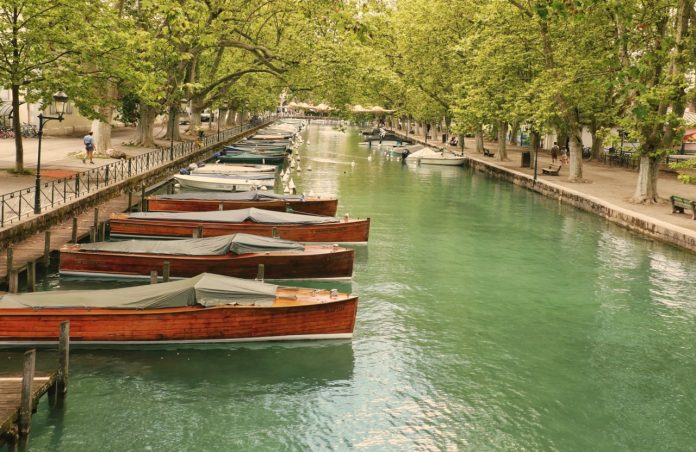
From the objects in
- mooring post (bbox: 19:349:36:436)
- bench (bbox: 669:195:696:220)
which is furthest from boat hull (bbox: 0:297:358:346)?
bench (bbox: 669:195:696:220)

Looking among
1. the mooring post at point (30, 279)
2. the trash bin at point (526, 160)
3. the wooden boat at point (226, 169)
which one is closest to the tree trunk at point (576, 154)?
the trash bin at point (526, 160)

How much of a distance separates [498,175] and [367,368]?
39.5 m

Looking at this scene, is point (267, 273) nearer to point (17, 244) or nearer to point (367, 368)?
point (367, 368)

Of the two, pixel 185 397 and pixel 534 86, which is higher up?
pixel 534 86

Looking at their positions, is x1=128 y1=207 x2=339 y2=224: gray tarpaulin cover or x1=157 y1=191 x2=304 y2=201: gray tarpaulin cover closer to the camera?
x1=128 y1=207 x2=339 y2=224: gray tarpaulin cover

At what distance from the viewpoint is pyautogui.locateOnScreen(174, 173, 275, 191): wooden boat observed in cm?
3894

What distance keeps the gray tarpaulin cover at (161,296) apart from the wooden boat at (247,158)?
117ft

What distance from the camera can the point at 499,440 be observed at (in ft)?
41.6

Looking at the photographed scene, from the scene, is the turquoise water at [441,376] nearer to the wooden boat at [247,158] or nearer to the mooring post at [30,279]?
the mooring post at [30,279]

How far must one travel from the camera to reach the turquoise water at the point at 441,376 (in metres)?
12.7

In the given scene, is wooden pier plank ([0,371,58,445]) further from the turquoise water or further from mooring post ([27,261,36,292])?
mooring post ([27,261,36,292])

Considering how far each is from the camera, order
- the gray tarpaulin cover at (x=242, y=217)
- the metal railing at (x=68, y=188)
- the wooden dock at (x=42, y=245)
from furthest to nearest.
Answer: the gray tarpaulin cover at (x=242, y=217) < the metal railing at (x=68, y=188) < the wooden dock at (x=42, y=245)

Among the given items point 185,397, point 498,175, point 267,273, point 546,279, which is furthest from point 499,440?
point 498,175

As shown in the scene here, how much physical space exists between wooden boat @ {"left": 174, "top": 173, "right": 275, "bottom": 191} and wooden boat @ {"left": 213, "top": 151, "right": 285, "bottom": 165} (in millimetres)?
10682
